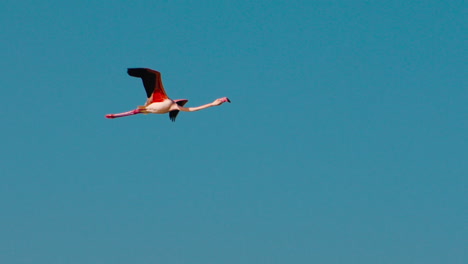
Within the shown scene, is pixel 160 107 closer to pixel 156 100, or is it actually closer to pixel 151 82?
pixel 156 100

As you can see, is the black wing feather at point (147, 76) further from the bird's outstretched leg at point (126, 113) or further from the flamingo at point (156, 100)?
the bird's outstretched leg at point (126, 113)

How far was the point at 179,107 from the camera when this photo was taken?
408 feet

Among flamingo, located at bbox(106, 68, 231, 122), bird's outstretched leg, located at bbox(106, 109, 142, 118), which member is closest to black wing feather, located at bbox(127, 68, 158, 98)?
flamingo, located at bbox(106, 68, 231, 122)

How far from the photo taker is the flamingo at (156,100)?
121 m

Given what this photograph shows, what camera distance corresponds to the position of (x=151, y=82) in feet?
400

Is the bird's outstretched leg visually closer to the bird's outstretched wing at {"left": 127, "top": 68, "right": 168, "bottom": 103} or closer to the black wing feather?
the bird's outstretched wing at {"left": 127, "top": 68, "right": 168, "bottom": 103}

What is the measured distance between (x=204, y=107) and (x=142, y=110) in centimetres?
448

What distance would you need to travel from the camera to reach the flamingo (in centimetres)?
12112

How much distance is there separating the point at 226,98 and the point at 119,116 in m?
8.51

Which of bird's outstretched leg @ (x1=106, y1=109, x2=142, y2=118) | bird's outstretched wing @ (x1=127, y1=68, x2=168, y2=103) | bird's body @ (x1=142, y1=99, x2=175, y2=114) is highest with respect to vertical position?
bird's outstretched wing @ (x1=127, y1=68, x2=168, y2=103)

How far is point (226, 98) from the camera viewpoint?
406ft

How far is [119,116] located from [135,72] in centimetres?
668

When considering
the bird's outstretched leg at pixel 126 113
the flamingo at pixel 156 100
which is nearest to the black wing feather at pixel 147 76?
the flamingo at pixel 156 100

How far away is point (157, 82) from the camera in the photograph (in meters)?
122
